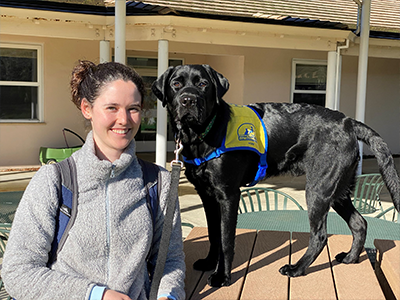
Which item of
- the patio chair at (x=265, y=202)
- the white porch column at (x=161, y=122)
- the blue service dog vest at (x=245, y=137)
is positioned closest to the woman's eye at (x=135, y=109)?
the blue service dog vest at (x=245, y=137)

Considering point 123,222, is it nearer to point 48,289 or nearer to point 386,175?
point 48,289

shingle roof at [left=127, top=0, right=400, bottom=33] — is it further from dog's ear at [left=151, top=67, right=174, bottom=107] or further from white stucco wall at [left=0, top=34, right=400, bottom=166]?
dog's ear at [left=151, top=67, right=174, bottom=107]

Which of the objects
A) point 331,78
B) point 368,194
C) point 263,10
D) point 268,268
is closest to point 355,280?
point 268,268

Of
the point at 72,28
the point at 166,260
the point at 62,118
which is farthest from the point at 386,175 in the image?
the point at 62,118

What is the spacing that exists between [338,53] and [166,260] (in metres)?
8.62

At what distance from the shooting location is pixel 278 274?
2.59 meters

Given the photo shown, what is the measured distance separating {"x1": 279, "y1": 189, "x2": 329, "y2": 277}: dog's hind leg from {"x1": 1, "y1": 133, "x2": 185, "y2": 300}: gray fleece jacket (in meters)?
0.86

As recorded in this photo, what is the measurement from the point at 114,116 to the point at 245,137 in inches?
33.8

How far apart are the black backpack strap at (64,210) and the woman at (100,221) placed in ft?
0.08

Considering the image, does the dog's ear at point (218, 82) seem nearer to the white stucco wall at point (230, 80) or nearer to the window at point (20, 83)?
the white stucco wall at point (230, 80)

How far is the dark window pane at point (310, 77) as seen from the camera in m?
12.6

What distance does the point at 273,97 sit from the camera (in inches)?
482

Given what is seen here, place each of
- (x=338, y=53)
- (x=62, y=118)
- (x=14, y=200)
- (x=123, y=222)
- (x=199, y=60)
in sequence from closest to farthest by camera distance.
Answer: (x=123, y=222) < (x=14, y=200) < (x=338, y=53) < (x=62, y=118) < (x=199, y=60)

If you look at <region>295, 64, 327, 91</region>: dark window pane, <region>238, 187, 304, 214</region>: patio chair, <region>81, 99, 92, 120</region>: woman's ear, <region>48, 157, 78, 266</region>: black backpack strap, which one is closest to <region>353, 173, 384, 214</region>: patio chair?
<region>238, 187, 304, 214</region>: patio chair
